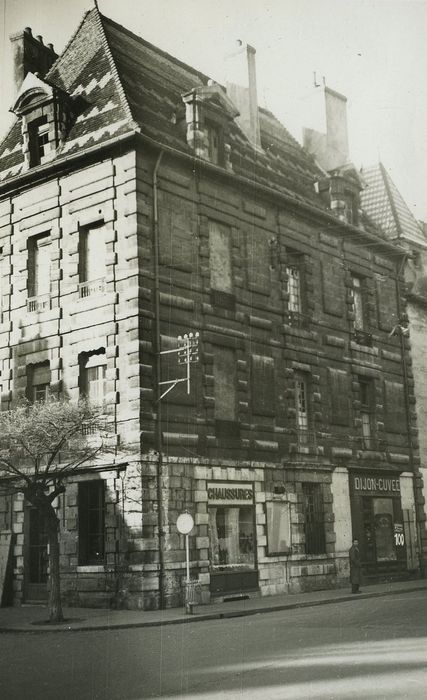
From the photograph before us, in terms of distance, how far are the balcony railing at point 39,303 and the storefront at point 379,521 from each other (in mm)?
11342

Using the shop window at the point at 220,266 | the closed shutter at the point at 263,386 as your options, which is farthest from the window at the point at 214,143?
the closed shutter at the point at 263,386

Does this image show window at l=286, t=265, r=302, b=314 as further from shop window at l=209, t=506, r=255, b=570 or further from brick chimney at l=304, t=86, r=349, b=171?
shop window at l=209, t=506, r=255, b=570

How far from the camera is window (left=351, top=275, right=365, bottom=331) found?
29009mm

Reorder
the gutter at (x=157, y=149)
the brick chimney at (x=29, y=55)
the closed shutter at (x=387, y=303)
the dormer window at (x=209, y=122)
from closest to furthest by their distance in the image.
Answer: the gutter at (x=157, y=149)
the dormer window at (x=209, y=122)
the brick chimney at (x=29, y=55)
the closed shutter at (x=387, y=303)

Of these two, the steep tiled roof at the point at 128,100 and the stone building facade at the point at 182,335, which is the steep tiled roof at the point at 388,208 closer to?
the stone building facade at the point at 182,335

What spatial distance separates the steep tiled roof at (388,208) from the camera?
110 ft

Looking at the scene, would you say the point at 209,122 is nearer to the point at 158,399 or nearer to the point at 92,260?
the point at 92,260

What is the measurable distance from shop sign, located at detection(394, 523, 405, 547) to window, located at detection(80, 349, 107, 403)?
41.3 feet

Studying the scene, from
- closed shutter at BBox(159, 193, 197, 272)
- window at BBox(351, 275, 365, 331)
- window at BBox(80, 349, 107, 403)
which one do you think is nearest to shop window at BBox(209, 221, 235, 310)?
closed shutter at BBox(159, 193, 197, 272)

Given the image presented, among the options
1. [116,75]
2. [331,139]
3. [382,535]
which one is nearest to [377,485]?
[382,535]

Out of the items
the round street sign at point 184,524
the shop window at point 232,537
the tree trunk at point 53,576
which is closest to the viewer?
the tree trunk at point 53,576

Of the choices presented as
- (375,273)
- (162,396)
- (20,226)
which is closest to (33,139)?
(20,226)

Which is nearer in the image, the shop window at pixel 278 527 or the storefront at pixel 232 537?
the storefront at pixel 232 537

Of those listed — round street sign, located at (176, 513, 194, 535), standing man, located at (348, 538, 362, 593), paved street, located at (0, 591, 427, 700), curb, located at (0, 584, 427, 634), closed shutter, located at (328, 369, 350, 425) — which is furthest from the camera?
closed shutter, located at (328, 369, 350, 425)
